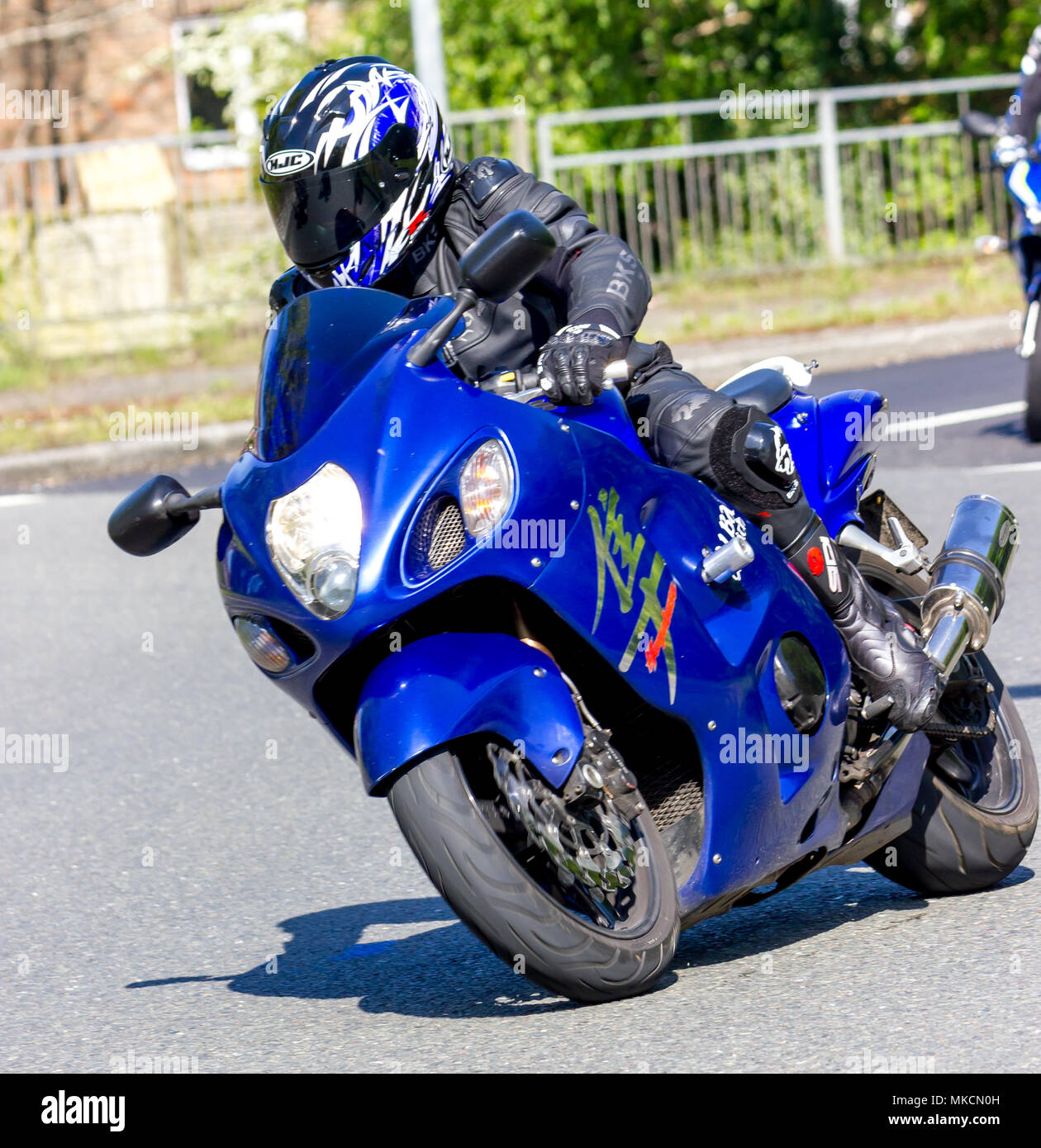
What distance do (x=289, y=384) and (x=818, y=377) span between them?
1040 cm

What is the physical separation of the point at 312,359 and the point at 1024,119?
7.36 metres

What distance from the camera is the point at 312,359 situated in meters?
3.26

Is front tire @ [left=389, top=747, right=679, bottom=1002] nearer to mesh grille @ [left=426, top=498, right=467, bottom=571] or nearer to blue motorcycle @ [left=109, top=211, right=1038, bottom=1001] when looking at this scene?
blue motorcycle @ [left=109, top=211, right=1038, bottom=1001]

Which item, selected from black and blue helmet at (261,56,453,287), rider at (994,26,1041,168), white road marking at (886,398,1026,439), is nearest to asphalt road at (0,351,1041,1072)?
black and blue helmet at (261,56,453,287)

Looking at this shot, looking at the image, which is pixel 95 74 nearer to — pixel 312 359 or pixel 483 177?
pixel 483 177

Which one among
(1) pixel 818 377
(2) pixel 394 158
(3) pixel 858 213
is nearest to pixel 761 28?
(3) pixel 858 213

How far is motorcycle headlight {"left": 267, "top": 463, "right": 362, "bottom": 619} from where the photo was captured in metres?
3.03

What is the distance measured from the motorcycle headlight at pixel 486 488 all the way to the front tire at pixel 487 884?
14.6 inches

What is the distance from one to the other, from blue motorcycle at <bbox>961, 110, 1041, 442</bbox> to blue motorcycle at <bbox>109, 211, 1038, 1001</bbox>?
20.1 feet

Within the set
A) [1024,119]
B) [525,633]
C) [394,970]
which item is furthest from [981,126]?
[525,633]

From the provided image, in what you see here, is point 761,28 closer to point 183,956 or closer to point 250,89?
point 250,89

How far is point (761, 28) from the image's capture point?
70.2 feet

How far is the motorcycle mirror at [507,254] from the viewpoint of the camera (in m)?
3.17

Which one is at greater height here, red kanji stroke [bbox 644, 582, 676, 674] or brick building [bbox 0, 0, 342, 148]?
brick building [bbox 0, 0, 342, 148]
